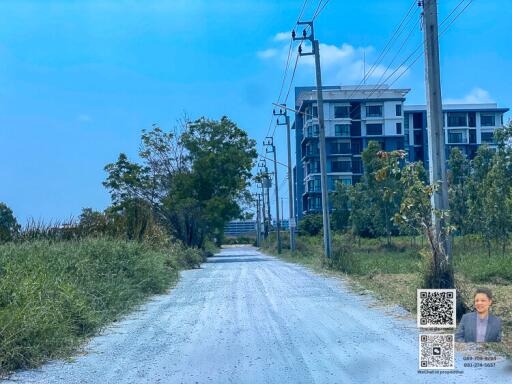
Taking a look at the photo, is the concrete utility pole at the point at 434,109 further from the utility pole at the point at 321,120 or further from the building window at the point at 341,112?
the building window at the point at 341,112

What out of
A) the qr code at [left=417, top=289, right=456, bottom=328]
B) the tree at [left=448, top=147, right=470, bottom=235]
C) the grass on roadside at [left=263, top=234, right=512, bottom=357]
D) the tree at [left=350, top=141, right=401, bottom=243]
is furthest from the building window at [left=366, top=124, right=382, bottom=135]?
the qr code at [left=417, top=289, right=456, bottom=328]

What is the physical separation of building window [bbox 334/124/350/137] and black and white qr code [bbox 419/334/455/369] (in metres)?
66.1

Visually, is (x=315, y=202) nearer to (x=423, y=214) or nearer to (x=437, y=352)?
(x=423, y=214)

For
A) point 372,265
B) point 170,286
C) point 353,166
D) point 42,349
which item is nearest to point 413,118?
point 353,166

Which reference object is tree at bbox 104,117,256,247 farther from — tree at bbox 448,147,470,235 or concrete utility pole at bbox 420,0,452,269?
concrete utility pole at bbox 420,0,452,269

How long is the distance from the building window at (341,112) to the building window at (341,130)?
100 cm

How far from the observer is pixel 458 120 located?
73625 millimetres

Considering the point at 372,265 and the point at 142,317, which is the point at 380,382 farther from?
the point at 372,265

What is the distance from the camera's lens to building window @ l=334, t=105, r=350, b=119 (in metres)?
75.6

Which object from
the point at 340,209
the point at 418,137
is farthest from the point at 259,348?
the point at 418,137

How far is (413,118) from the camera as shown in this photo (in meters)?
81.6

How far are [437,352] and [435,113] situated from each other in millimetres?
6149

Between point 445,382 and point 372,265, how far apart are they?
20673 mm

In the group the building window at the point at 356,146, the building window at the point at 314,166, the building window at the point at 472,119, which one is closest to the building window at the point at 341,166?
the building window at the point at 356,146
